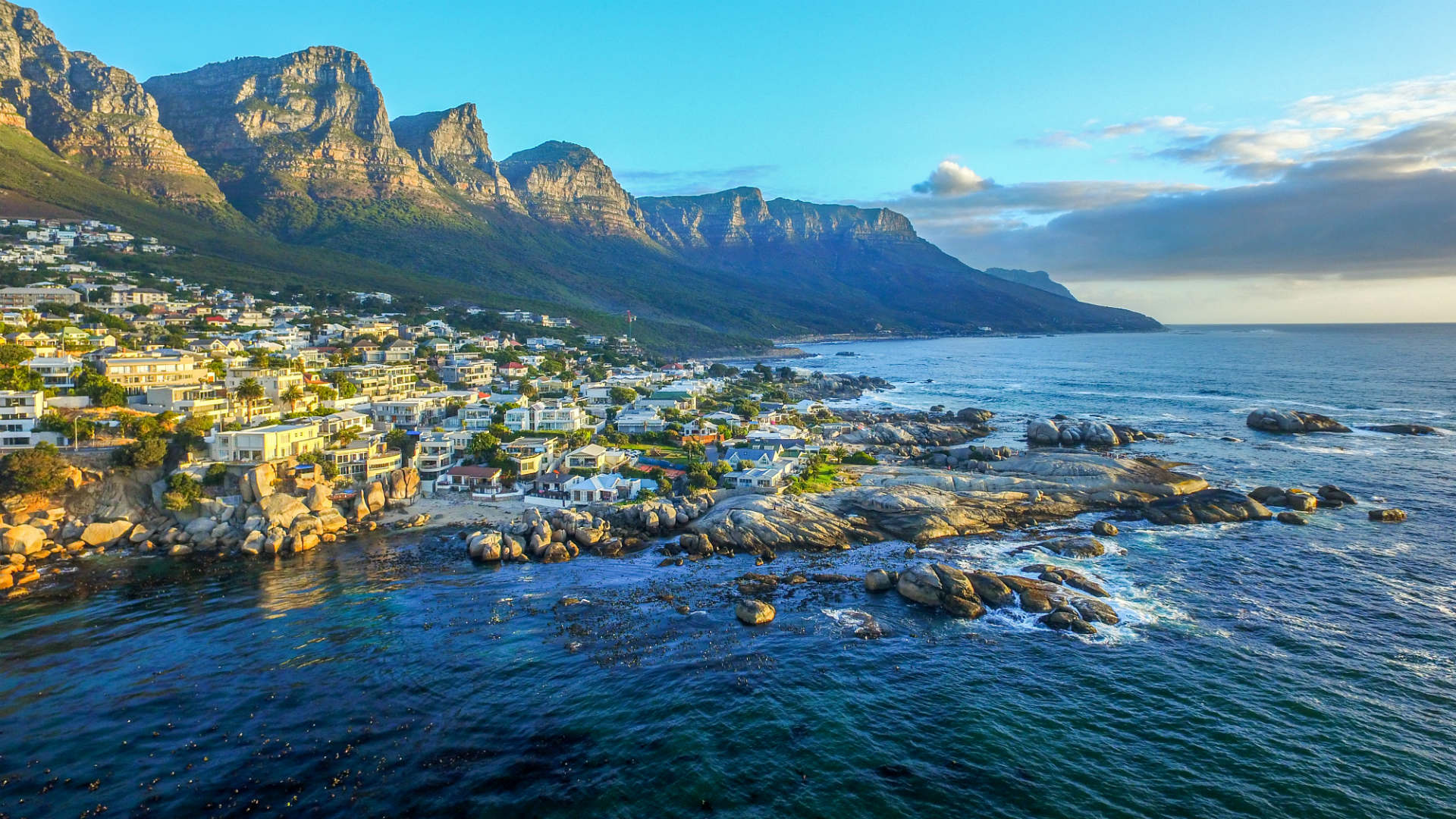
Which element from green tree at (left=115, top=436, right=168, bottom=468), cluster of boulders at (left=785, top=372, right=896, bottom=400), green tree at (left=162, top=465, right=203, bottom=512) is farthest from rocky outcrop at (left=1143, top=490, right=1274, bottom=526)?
green tree at (left=115, top=436, right=168, bottom=468)

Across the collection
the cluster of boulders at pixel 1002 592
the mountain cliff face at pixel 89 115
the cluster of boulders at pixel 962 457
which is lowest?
the cluster of boulders at pixel 1002 592

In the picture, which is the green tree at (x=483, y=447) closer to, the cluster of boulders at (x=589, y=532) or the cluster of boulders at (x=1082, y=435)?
the cluster of boulders at (x=589, y=532)

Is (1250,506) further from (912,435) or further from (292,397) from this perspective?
(292,397)

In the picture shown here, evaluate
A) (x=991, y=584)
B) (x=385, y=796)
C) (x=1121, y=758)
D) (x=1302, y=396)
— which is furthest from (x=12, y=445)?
(x=1302, y=396)

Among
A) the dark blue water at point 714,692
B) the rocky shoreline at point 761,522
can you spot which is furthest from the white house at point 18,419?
the dark blue water at point 714,692

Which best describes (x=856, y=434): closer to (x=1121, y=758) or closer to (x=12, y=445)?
(x=1121, y=758)

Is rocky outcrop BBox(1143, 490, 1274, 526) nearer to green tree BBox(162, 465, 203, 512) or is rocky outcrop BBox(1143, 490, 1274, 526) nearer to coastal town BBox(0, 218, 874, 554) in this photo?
coastal town BBox(0, 218, 874, 554)

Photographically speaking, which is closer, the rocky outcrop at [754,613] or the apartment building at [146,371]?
the rocky outcrop at [754,613]
